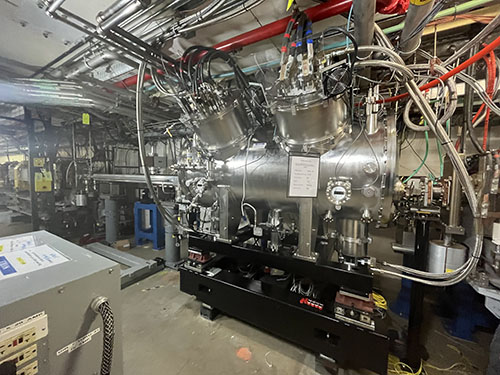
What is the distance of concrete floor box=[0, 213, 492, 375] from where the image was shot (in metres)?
1.28

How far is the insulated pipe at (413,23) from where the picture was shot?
2.37 ft

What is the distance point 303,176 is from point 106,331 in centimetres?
109

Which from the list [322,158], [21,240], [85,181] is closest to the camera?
[21,240]

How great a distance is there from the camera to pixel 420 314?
1.32 meters

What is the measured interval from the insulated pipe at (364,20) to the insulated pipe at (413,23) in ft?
0.41

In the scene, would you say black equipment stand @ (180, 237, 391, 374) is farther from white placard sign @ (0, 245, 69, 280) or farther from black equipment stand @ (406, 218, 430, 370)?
white placard sign @ (0, 245, 69, 280)

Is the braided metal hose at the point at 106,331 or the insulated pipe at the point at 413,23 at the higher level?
the insulated pipe at the point at 413,23

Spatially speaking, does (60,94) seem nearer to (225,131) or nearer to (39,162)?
(225,131)

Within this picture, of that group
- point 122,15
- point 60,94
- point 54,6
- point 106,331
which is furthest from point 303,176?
point 60,94

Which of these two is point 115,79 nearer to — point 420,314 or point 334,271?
point 334,271

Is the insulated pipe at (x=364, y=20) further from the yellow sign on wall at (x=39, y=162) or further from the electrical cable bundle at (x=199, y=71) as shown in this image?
the yellow sign on wall at (x=39, y=162)

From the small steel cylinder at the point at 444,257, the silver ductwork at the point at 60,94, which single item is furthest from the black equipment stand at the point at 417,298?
the silver ductwork at the point at 60,94

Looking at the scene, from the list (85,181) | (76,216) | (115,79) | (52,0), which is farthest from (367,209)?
(76,216)

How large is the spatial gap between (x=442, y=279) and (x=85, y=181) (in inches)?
174
